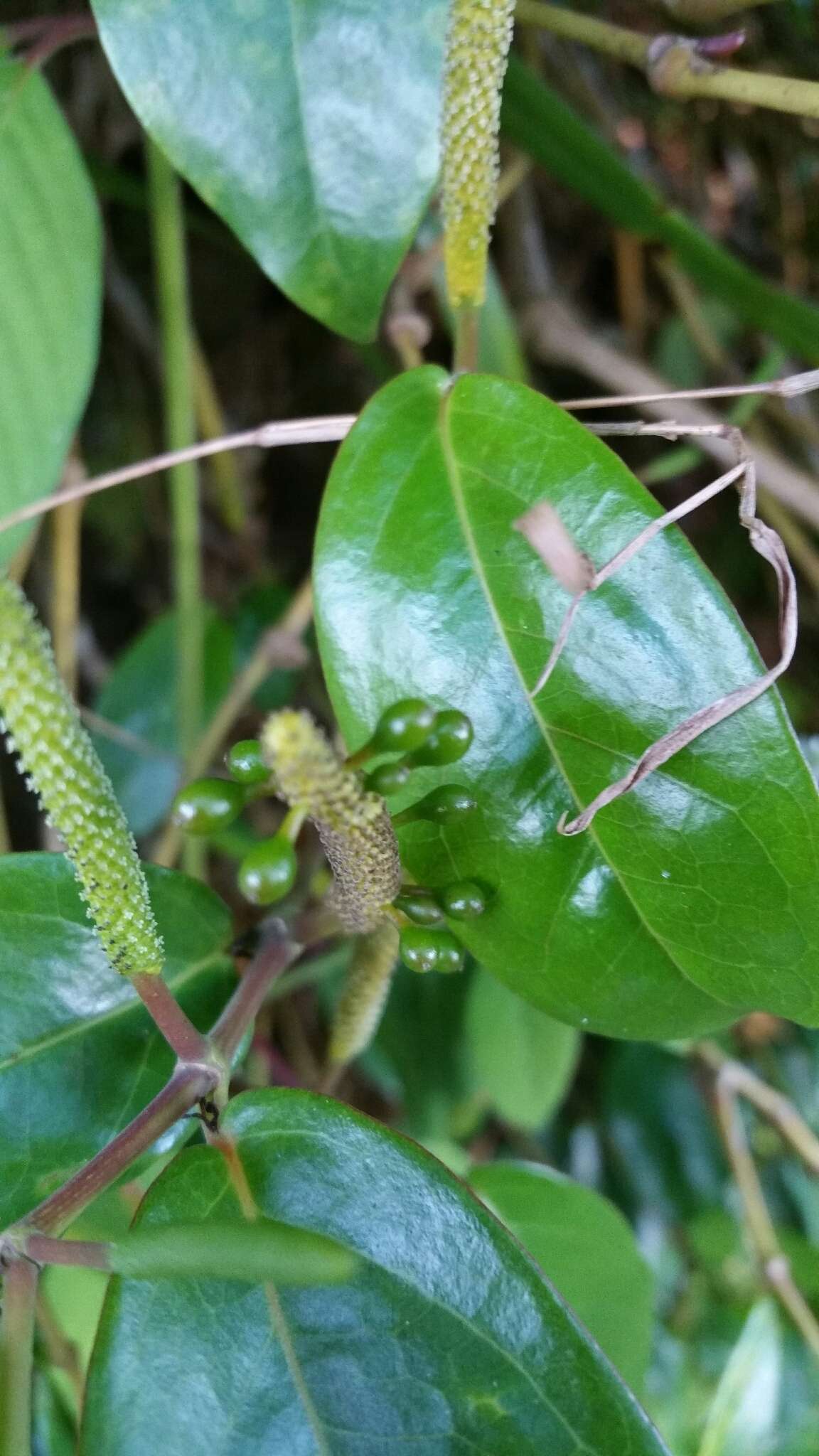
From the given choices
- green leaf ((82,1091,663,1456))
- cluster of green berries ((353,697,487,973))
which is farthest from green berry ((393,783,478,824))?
green leaf ((82,1091,663,1456))

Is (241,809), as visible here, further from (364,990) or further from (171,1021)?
(364,990)

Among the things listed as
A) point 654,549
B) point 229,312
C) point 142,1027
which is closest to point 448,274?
point 654,549

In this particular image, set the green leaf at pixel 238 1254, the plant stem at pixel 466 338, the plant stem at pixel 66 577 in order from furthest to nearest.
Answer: the plant stem at pixel 66 577
the plant stem at pixel 466 338
the green leaf at pixel 238 1254

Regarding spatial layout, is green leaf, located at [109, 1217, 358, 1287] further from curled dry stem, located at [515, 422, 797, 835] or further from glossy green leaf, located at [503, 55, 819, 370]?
glossy green leaf, located at [503, 55, 819, 370]

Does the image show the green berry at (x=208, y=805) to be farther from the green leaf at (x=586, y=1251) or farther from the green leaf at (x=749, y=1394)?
the green leaf at (x=749, y=1394)

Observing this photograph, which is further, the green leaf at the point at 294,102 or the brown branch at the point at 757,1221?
the brown branch at the point at 757,1221

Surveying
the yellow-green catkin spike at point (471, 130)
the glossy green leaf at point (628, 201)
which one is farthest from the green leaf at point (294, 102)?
the glossy green leaf at point (628, 201)

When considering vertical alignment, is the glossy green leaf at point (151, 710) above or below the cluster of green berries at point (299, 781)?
below
